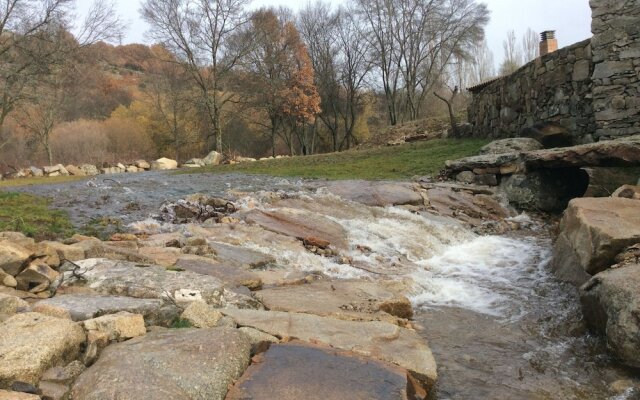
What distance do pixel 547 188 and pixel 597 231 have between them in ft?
18.7

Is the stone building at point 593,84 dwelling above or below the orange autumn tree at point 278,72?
below

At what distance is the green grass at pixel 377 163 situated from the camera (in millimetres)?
14275

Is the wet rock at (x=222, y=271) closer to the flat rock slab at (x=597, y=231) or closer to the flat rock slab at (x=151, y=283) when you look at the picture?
the flat rock slab at (x=151, y=283)

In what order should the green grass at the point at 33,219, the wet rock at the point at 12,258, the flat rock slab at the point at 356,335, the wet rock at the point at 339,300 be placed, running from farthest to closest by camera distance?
1. the green grass at the point at 33,219
2. the wet rock at the point at 339,300
3. the wet rock at the point at 12,258
4. the flat rock slab at the point at 356,335

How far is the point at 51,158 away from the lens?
29.3 metres

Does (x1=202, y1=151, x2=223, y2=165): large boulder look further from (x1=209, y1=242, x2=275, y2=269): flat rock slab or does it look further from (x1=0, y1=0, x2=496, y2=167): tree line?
(x1=209, y1=242, x2=275, y2=269): flat rock slab

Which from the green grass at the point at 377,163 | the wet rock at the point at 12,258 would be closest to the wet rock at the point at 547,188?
the green grass at the point at 377,163

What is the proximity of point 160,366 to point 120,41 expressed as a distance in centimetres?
2013

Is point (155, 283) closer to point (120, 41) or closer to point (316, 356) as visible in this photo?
point (316, 356)

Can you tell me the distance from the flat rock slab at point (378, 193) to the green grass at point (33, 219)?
508 cm

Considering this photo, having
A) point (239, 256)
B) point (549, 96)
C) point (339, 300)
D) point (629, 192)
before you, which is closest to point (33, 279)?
point (239, 256)

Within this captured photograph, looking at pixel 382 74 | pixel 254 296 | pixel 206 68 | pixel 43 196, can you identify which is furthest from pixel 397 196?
pixel 382 74

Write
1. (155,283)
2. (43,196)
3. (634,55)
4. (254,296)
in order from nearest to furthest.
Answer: (155,283) → (254,296) → (43,196) → (634,55)

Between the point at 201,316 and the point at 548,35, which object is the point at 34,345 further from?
the point at 548,35
